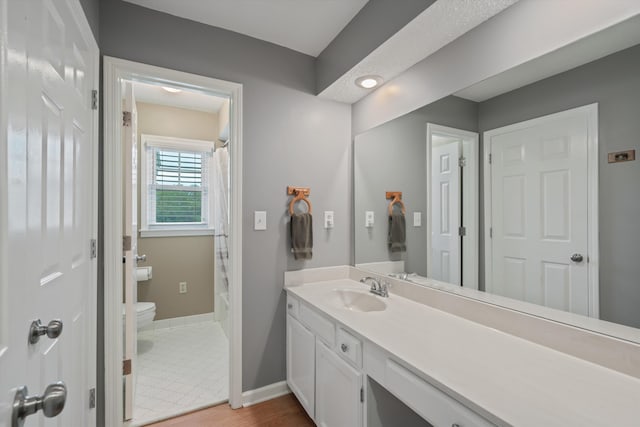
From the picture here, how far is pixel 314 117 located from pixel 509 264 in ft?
5.26

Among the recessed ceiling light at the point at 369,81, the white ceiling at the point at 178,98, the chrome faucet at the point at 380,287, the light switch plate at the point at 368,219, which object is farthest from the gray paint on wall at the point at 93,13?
the chrome faucet at the point at 380,287

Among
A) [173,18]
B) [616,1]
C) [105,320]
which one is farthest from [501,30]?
[105,320]

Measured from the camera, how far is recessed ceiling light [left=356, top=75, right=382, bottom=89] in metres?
1.96

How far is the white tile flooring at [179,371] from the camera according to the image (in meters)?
1.97

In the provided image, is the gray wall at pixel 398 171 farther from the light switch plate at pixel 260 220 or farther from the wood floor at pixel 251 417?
the wood floor at pixel 251 417

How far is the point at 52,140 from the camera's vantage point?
958 millimetres

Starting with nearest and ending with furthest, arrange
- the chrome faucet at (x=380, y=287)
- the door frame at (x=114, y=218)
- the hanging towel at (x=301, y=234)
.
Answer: the door frame at (x=114, y=218)
the chrome faucet at (x=380, y=287)
the hanging towel at (x=301, y=234)

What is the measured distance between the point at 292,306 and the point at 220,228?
150 cm

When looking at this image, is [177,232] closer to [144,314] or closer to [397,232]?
[144,314]

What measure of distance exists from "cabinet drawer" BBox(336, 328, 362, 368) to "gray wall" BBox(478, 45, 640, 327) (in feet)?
3.02

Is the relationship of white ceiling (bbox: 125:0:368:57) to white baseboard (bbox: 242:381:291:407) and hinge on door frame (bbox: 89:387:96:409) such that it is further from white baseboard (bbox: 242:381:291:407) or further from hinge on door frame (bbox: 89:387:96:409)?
white baseboard (bbox: 242:381:291:407)

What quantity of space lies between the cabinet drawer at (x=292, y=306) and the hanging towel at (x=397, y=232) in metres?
0.75

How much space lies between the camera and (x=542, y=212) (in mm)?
1230

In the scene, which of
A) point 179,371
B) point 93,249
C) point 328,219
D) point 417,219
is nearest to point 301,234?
point 328,219
